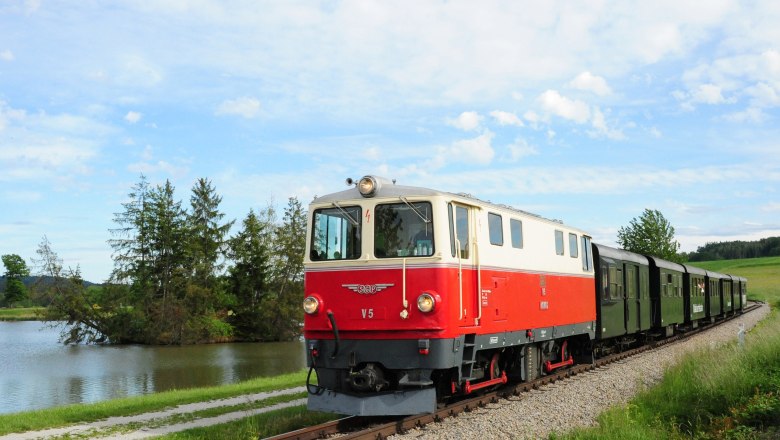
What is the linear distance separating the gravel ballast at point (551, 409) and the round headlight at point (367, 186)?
140 inches

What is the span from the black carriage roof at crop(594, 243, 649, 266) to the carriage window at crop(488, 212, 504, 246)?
730cm

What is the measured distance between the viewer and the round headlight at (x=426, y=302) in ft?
32.1

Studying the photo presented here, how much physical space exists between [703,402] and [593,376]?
4.11 meters

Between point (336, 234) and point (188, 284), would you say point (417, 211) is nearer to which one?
point (336, 234)

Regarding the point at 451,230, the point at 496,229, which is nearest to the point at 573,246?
the point at 496,229

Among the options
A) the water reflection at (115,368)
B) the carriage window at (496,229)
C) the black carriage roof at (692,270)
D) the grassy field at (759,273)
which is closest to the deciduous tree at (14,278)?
the water reflection at (115,368)

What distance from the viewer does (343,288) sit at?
34.3 ft

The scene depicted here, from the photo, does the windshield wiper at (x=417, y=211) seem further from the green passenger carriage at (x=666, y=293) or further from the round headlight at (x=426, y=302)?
the green passenger carriage at (x=666, y=293)

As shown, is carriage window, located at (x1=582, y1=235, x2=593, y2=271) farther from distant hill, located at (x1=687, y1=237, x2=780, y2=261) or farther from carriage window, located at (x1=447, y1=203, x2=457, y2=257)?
distant hill, located at (x1=687, y1=237, x2=780, y2=261)

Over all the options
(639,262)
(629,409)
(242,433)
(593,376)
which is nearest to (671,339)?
(639,262)

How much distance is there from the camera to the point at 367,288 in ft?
33.7

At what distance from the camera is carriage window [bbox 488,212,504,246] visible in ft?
38.1

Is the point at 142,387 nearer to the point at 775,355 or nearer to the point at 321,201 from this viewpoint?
the point at 321,201

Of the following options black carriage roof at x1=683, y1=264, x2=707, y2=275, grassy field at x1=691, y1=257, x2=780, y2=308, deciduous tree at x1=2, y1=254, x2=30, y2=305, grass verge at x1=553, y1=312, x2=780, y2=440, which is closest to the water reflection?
black carriage roof at x1=683, y1=264, x2=707, y2=275
